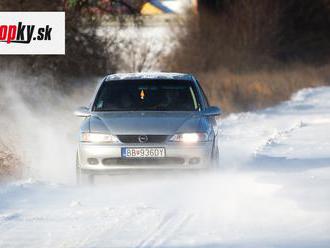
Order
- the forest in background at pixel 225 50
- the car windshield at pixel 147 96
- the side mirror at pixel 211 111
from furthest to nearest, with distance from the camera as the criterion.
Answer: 1. the forest in background at pixel 225 50
2. the car windshield at pixel 147 96
3. the side mirror at pixel 211 111

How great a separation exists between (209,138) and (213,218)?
297 cm

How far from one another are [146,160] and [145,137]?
27cm

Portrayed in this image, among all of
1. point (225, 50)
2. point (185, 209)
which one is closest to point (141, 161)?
point (185, 209)

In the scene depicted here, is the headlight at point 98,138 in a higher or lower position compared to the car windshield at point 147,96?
lower

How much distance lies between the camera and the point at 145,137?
11992 mm

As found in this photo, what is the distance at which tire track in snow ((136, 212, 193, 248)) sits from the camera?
8148mm

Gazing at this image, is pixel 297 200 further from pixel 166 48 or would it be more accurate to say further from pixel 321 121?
pixel 166 48

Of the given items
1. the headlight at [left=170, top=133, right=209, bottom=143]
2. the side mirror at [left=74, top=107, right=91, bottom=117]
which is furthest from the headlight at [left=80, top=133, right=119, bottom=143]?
the headlight at [left=170, top=133, right=209, bottom=143]

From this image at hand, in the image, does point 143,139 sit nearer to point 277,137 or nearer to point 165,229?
point 165,229

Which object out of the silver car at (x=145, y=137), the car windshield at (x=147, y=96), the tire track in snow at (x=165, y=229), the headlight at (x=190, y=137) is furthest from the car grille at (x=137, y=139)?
the tire track in snow at (x=165, y=229)

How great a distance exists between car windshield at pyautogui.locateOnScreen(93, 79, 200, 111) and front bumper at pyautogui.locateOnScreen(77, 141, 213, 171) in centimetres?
106

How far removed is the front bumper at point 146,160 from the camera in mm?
11969

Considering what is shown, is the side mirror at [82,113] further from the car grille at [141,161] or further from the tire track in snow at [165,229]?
the tire track in snow at [165,229]

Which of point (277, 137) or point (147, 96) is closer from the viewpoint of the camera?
point (147, 96)
